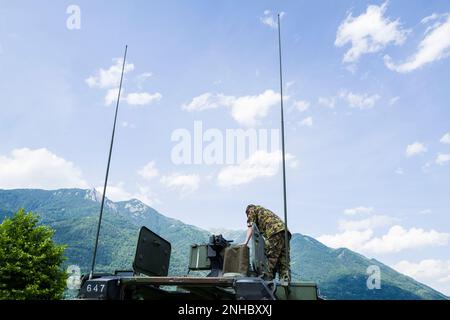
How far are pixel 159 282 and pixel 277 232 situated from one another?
4.14 meters

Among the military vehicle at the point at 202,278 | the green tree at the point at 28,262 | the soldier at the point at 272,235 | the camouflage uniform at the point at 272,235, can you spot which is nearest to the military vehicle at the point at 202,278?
the military vehicle at the point at 202,278

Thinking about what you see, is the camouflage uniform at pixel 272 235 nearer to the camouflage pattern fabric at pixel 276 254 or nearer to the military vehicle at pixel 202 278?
the camouflage pattern fabric at pixel 276 254

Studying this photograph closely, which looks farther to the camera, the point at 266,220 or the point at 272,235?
the point at 266,220

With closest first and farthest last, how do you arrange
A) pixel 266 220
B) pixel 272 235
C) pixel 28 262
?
pixel 272 235 → pixel 266 220 → pixel 28 262

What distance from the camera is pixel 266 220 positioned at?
28.4 ft

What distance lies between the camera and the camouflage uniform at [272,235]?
7.93 metres

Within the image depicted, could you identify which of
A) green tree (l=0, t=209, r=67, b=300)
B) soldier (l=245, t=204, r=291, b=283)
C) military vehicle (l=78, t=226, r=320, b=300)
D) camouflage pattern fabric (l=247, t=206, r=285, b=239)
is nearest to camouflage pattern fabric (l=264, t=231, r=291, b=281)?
soldier (l=245, t=204, r=291, b=283)

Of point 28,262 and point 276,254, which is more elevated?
point 28,262

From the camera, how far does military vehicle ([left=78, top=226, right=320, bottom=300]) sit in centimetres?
425

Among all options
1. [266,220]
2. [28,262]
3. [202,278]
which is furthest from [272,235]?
[28,262]

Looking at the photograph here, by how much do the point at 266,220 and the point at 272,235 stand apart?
0.37m

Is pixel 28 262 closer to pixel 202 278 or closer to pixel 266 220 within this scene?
pixel 266 220
